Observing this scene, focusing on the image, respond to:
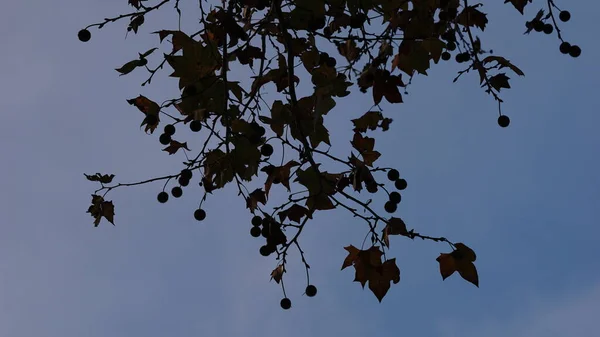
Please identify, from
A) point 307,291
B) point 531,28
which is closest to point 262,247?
point 307,291

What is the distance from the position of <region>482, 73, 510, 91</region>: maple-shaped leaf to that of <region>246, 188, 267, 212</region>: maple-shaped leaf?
1655 millimetres

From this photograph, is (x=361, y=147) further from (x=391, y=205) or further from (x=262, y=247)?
(x=262, y=247)

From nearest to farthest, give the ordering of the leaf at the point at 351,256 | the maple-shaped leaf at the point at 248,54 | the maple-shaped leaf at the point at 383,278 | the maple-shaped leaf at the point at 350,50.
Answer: the maple-shaped leaf at the point at 383,278, the leaf at the point at 351,256, the maple-shaped leaf at the point at 248,54, the maple-shaped leaf at the point at 350,50

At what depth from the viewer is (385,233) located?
4047mm

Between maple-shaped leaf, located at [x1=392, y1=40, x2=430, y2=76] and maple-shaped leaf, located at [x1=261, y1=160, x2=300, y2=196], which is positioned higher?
maple-shaped leaf, located at [x1=392, y1=40, x2=430, y2=76]

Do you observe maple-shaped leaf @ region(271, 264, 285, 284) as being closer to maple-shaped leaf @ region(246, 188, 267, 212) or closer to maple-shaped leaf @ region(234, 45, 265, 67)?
maple-shaped leaf @ region(246, 188, 267, 212)

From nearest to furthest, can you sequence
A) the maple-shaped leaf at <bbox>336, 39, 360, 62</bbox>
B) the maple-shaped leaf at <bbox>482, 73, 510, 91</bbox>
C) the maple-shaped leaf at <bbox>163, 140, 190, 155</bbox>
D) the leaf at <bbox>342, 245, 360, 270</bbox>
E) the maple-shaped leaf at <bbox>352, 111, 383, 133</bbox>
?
the leaf at <bbox>342, 245, 360, 270</bbox>, the maple-shaped leaf at <bbox>163, 140, 190, 155</bbox>, the maple-shaped leaf at <bbox>482, 73, 510, 91</bbox>, the maple-shaped leaf at <bbox>352, 111, 383, 133</bbox>, the maple-shaped leaf at <bbox>336, 39, 360, 62</bbox>

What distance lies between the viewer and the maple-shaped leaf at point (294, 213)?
4.13 m

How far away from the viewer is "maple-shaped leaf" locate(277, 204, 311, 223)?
13.5 feet

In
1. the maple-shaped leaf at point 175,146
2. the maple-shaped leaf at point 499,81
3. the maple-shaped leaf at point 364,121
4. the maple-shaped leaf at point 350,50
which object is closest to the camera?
the maple-shaped leaf at point 175,146

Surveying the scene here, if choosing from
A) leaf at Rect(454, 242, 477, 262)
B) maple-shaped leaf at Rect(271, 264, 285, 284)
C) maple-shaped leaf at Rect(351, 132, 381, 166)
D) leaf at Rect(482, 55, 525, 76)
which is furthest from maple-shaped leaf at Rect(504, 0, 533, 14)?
maple-shaped leaf at Rect(271, 264, 285, 284)

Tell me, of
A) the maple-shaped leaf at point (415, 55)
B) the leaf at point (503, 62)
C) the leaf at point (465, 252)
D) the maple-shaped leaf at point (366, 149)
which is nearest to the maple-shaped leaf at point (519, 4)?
the leaf at point (503, 62)

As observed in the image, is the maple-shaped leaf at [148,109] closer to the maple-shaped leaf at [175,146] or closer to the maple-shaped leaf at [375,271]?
the maple-shaped leaf at [175,146]

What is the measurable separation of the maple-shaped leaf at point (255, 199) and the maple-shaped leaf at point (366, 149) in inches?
24.9
